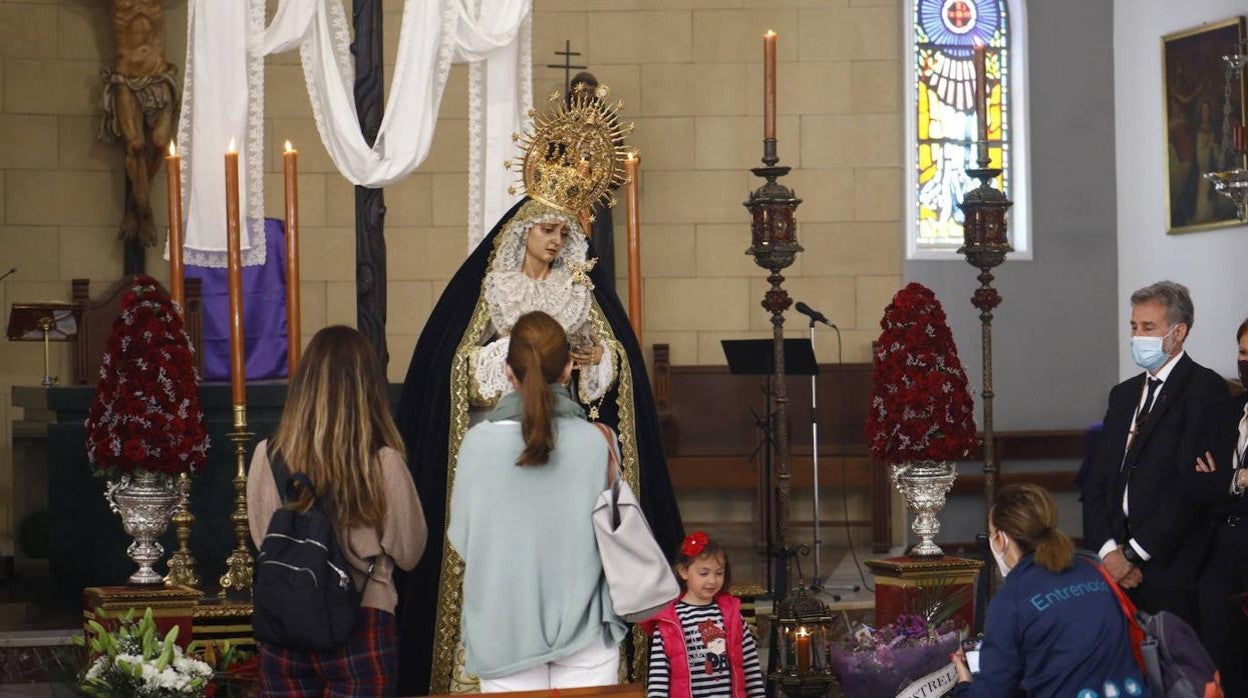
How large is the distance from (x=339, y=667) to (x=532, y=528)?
0.51 metres

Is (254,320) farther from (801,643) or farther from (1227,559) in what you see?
(1227,559)

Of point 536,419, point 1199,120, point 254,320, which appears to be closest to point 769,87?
point 536,419

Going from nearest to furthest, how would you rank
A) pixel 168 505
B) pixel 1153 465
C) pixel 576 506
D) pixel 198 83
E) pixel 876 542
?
pixel 576 506 → pixel 1153 465 → pixel 168 505 → pixel 198 83 → pixel 876 542

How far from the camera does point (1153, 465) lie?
518 centimetres

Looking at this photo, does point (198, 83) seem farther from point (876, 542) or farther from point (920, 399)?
point (876, 542)

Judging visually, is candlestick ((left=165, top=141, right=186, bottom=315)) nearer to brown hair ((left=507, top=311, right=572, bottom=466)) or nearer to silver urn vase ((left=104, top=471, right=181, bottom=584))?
silver urn vase ((left=104, top=471, right=181, bottom=584))

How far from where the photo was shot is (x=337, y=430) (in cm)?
359

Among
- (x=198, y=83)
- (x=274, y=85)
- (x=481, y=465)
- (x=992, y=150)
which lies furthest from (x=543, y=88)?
(x=481, y=465)

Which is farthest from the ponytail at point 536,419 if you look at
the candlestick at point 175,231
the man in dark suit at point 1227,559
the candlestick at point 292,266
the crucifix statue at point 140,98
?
the crucifix statue at point 140,98

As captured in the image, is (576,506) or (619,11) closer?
(576,506)

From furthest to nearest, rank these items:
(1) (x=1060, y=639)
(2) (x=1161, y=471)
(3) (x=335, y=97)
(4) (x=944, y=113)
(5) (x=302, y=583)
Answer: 1. (4) (x=944, y=113)
2. (3) (x=335, y=97)
3. (2) (x=1161, y=471)
4. (1) (x=1060, y=639)
5. (5) (x=302, y=583)

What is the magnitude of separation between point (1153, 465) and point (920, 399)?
37.4 inches

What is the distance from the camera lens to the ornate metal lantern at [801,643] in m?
5.53

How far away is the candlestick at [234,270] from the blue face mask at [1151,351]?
2837 mm
